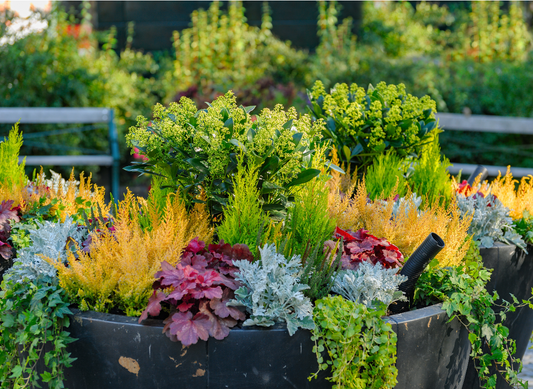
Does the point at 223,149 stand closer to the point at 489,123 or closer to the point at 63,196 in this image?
the point at 63,196

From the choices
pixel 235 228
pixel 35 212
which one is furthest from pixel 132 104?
pixel 235 228

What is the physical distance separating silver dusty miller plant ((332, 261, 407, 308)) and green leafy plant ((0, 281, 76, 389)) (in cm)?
116

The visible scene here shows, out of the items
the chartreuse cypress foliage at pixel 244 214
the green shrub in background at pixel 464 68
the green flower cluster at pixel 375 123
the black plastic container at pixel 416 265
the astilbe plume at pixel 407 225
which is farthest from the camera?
the green shrub in background at pixel 464 68

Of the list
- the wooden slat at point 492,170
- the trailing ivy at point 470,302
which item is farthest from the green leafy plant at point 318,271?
the wooden slat at point 492,170

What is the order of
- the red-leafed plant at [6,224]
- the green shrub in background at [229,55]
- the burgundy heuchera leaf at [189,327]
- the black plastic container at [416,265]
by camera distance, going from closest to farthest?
1. the burgundy heuchera leaf at [189,327]
2. the black plastic container at [416,265]
3. the red-leafed plant at [6,224]
4. the green shrub in background at [229,55]

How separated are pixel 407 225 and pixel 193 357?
4.57 feet

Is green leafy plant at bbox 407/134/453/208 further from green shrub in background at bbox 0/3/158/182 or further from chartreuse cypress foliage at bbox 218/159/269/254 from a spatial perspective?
green shrub in background at bbox 0/3/158/182

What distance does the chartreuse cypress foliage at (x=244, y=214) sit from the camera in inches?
92.2

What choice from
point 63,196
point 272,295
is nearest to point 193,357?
point 272,295

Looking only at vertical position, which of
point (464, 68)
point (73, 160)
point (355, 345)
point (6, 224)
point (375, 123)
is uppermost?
point (464, 68)

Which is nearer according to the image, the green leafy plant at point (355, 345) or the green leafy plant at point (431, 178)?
the green leafy plant at point (355, 345)

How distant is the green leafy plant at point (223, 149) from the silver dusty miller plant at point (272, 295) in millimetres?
465

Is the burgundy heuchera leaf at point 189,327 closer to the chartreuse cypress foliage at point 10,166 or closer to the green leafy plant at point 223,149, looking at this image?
the green leafy plant at point 223,149

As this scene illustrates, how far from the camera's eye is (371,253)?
2504mm
